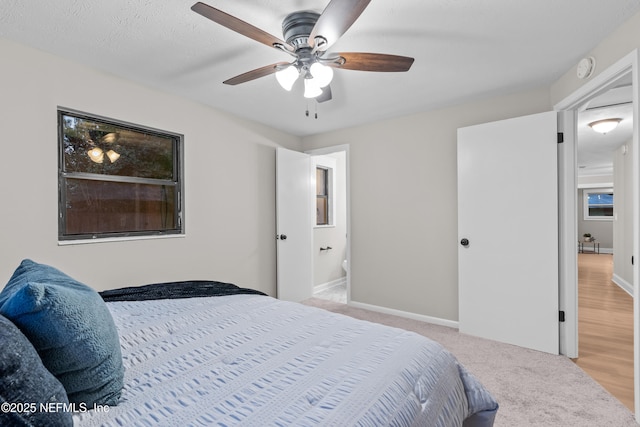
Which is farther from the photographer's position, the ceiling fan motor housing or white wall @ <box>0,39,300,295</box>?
white wall @ <box>0,39,300,295</box>

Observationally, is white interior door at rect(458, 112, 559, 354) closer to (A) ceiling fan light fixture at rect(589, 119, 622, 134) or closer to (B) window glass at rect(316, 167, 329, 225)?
(A) ceiling fan light fixture at rect(589, 119, 622, 134)

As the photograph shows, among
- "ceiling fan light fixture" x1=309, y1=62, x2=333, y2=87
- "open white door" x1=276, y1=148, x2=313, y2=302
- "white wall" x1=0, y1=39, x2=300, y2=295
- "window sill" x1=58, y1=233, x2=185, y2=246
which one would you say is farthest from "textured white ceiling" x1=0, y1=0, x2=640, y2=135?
"window sill" x1=58, y1=233, x2=185, y2=246

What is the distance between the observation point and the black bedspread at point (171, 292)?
1.85 metres

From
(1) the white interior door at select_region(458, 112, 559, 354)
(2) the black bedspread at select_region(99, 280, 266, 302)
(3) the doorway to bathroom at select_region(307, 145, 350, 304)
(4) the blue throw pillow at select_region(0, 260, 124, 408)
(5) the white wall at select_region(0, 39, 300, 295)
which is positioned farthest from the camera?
(3) the doorway to bathroom at select_region(307, 145, 350, 304)

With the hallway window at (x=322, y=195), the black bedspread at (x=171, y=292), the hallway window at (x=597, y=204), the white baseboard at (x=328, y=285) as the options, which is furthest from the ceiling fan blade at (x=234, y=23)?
the hallway window at (x=597, y=204)

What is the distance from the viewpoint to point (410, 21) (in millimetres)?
1843

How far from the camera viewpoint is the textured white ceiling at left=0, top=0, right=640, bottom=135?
1.72m

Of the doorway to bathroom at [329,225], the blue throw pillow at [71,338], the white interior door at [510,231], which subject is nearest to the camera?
the blue throw pillow at [71,338]

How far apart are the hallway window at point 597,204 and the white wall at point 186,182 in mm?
10151

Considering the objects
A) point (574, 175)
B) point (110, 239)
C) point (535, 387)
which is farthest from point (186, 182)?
point (574, 175)

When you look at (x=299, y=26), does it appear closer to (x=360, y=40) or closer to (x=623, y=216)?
(x=360, y=40)

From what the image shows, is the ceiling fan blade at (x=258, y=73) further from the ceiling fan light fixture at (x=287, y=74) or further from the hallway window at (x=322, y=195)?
the hallway window at (x=322, y=195)

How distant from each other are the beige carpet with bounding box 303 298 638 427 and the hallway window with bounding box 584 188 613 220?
950 centimetres

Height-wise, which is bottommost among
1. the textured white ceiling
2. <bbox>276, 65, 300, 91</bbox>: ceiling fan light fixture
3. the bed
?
the bed
